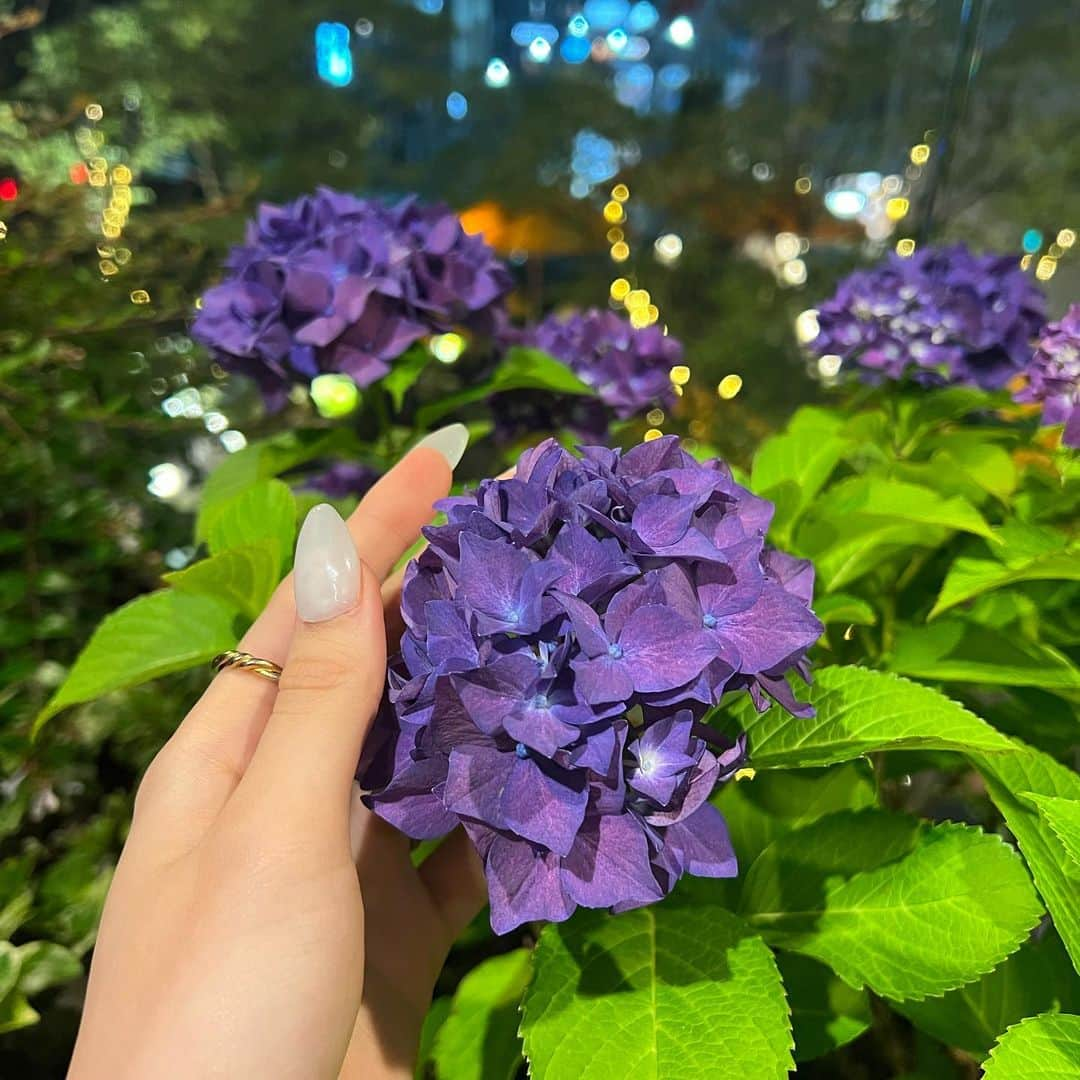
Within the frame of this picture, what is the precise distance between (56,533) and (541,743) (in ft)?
2.57

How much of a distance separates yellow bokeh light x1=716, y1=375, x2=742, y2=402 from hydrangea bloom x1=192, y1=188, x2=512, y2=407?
2.72 ft

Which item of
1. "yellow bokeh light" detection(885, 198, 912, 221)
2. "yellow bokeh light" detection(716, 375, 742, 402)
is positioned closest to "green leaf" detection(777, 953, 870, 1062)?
"yellow bokeh light" detection(716, 375, 742, 402)

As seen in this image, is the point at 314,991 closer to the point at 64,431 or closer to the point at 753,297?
the point at 64,431

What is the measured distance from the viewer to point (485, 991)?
22.2 inches

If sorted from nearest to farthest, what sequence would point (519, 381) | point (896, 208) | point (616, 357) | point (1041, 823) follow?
point (1041, 823) < point (519, 381) < point (616, 357) < point (896, 208)

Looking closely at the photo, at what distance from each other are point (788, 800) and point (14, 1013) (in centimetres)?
60

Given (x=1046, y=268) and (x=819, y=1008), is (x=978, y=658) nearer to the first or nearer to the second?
(x=819, y=1008)

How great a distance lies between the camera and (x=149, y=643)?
59 cm

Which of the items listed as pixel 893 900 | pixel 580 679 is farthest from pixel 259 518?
pixel 893 900

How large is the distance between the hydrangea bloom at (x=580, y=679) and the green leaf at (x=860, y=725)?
0.06 metres

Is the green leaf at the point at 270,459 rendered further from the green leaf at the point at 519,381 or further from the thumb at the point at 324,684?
the thumb at the point at 324,684

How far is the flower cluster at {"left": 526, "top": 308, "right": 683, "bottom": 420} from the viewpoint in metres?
0.89

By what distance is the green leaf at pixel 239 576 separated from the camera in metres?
0.52

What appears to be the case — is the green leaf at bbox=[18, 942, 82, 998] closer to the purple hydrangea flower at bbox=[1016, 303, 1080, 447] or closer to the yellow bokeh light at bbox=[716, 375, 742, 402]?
the purple hydrangea flower at bbox=[1016, 303, 1080, 447]
